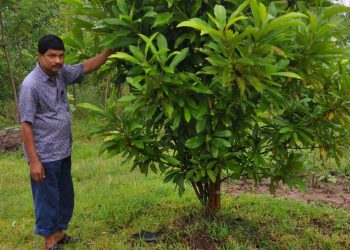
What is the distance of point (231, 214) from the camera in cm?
471

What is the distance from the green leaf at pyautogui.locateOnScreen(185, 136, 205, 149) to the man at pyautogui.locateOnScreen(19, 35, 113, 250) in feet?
3.48

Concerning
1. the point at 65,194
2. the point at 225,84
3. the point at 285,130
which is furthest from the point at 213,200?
the point at 225,84

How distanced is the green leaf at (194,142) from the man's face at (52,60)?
4.40 ft

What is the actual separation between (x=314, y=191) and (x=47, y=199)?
12.4ft

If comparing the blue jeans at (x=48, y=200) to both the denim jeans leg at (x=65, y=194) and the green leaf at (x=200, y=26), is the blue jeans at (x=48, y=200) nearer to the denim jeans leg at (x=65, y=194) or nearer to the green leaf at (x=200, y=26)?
the denim jeans leg at (x=65, y=194)

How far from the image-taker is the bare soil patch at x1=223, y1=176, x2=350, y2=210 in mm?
5922

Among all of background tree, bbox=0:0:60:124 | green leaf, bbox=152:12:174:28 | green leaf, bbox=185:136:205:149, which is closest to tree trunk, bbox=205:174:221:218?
green leaf, bbox=185:136:205:149

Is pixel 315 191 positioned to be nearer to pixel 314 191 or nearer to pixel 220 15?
pixel 314 191

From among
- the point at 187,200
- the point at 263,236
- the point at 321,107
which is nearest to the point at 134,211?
the point at 187,200

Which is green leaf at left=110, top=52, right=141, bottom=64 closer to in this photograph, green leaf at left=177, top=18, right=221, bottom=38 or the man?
green leaf at left=177, top=18, right=221, bottom=38

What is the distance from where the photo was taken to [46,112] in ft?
13.2

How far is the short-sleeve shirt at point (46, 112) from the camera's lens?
3.87 m

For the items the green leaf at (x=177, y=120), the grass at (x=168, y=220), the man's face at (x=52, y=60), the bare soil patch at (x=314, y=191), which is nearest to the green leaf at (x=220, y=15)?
the green leaf at (x=177, y=120)

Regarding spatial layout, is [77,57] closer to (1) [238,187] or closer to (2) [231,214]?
(2) [231,214]
